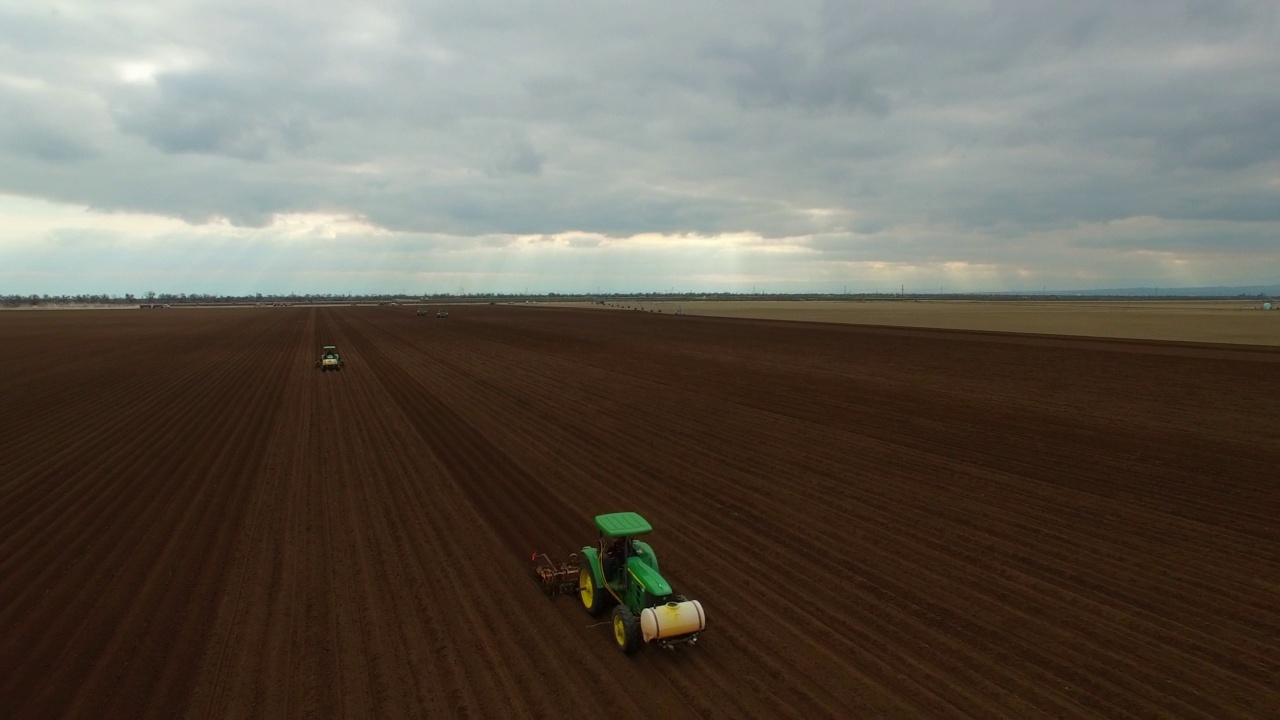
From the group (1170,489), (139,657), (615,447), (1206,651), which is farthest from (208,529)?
(1170,489)

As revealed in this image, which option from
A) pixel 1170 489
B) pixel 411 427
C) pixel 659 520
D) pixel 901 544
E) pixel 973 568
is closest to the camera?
pixel 973 568

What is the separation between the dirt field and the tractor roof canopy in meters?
1.62

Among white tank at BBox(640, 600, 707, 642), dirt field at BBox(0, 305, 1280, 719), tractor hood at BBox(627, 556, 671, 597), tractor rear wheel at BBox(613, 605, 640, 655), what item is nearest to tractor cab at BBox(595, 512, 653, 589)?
tractor hood at BBox(627, 556, 671, 597)

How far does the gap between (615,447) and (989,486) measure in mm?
10641

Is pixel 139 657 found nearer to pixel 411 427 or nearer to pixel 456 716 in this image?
pixel 456 716

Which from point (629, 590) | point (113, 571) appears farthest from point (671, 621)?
point (113, 571)

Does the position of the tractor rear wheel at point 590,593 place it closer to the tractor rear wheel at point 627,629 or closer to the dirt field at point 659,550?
the dirt field at point 659,550

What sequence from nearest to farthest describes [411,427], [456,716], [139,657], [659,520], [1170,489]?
[456,716]
[139,657]
[659,520]
[1170,489]
[411,427]

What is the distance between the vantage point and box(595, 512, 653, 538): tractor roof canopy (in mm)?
9945

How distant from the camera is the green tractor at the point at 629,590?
30.2 ft

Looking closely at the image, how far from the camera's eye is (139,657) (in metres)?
9.42

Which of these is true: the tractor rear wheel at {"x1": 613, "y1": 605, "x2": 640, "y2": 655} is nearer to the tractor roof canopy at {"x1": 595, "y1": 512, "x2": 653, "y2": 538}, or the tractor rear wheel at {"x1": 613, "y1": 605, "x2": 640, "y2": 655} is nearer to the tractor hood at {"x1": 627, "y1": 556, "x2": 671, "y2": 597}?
the tractor hood at {"x1": 627, "y1": 556, "x2": 671, "y2": 597}

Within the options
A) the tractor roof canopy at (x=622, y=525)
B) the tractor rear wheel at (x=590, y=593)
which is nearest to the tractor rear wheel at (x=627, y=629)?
the tractor rear wheel at (x=590, y=593)

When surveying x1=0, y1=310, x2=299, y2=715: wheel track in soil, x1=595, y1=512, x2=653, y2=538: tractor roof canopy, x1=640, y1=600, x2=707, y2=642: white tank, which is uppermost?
x1=595, y1=512, x2=653, y2=538: tractor roof canopy
